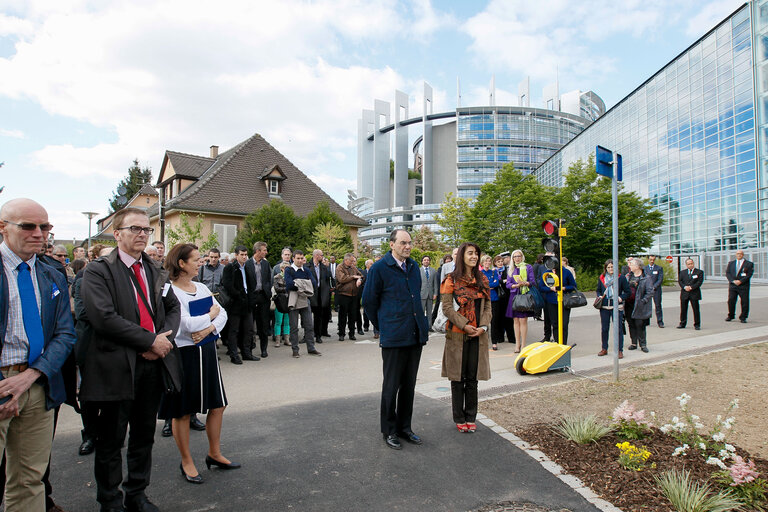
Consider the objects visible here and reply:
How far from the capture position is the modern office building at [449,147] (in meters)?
100

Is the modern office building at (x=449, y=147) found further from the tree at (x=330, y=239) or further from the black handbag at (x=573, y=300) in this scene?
the black handbag at (x=573, y=300)

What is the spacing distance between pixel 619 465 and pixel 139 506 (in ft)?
12.2

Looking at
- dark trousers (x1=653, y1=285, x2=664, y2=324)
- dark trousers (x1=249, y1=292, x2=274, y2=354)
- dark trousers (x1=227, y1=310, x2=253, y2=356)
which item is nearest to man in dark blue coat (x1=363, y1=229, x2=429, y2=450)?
dark trousers (x1=227, y1=310, x2=253, y2=356)

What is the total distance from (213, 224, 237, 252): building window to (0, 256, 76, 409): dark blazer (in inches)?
1081

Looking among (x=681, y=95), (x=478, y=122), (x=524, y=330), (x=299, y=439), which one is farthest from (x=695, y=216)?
(x=478, y=122)

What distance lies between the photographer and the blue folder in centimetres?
390

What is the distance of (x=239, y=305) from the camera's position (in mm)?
8984

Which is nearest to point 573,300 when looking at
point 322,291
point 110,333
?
point 322,291

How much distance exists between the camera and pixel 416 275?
499 centimetres

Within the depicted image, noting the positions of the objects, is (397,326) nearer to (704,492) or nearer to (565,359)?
(704,492)

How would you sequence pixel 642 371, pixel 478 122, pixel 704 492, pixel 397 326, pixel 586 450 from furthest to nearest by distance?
pixel 478 122, pixel 642 371, pixel 397 326, pixel 586 450, pixel 704 492

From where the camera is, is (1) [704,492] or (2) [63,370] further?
(1) [704,492]

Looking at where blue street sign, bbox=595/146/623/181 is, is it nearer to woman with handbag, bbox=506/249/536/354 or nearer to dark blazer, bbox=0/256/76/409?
woman with handbag, bbox=506/249/536/354

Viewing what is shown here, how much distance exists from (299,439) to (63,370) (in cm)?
236
